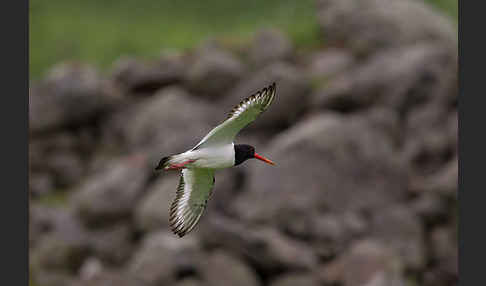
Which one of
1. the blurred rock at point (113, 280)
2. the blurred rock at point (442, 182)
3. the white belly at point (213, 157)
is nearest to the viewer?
the white belly at point (213, 157)

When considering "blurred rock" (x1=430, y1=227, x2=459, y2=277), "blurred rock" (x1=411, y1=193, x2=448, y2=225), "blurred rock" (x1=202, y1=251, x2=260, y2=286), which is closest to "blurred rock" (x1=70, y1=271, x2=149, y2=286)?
"blurred rock" (x1=202, y1=251, x2=260, y2=286)

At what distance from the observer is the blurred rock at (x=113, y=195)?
2133cm

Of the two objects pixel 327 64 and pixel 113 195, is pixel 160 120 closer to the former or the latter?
pixel 113 195

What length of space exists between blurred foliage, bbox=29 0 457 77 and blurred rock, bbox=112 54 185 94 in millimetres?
3612

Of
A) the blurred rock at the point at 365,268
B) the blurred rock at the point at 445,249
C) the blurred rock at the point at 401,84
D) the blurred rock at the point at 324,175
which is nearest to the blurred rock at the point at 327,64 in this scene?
the blurred rock at the point at 401,84

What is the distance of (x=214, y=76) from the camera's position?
24.4m

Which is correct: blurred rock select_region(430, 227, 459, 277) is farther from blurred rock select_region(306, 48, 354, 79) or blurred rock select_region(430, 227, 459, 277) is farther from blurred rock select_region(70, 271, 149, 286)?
blurred rock select_region(70, 271, 149, 286)

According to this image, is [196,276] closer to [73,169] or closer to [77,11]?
[73,169]

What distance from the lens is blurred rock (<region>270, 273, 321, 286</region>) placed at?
1638 centimetres

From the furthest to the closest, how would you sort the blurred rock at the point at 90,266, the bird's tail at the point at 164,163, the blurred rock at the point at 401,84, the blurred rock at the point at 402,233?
1. the blurred rock at the point at 401,84
2. the blurred rock at the point at 90,266
3. the blurred rock at the point at 402,233
4. the bird's tail at the point at 164,163

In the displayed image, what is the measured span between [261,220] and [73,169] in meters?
10.4

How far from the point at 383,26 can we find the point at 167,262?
1494 centimetres

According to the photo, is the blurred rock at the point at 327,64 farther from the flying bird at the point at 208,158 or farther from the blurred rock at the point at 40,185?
the flying bird at the point at 208,158

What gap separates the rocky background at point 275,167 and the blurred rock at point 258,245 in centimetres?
4
